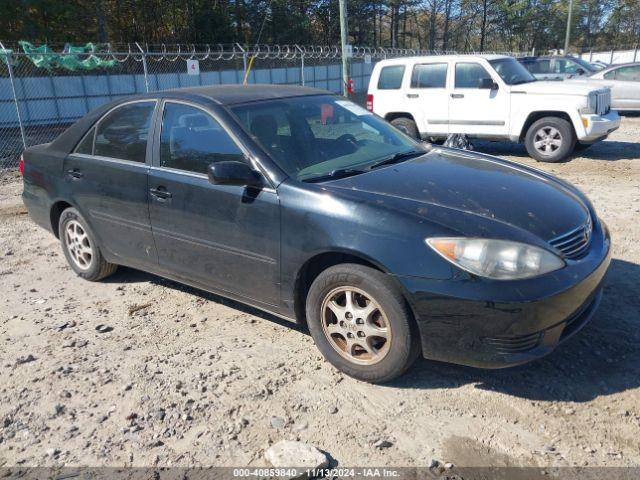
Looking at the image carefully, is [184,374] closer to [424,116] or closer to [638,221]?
[638,221]

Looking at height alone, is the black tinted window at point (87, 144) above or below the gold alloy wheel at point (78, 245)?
above

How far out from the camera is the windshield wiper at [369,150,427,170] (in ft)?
12.4

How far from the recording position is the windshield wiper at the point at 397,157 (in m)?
3.79

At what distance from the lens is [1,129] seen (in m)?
17.1

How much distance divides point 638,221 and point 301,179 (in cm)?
449

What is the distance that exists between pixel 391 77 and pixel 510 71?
2.28m

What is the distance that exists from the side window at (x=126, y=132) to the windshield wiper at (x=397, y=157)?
176 centimetres

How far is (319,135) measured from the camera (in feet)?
13.1

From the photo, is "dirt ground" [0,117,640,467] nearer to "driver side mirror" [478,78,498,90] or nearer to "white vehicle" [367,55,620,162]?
"white vehicle" [367,55,620,162]

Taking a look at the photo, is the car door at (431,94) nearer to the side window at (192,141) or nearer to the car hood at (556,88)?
the car hood at (556,88)

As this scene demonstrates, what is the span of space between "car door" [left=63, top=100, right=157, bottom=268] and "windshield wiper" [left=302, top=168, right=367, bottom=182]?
142 cm

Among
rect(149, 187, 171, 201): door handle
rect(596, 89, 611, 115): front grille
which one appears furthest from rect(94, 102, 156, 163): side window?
rect(596, 89, 611, 115): front grille

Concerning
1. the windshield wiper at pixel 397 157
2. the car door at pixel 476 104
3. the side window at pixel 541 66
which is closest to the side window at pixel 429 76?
the car door at pixel 476 104

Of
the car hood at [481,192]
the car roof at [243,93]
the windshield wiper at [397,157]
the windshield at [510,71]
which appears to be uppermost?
the car roof at [243,93]
